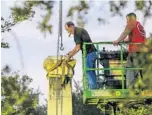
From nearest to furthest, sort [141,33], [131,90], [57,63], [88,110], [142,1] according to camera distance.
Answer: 1. [142,1]
2. [131,90]
3. [141,33]
4. [57,63]
5. [88,110]

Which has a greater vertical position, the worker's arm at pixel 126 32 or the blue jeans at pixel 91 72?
the worker's arm at pixel 126 32

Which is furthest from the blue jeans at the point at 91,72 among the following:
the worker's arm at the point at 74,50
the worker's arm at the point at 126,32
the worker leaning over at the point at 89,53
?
the worker's arm at the point at 126,32

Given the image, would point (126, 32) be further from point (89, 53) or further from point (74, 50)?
point (89, 53)

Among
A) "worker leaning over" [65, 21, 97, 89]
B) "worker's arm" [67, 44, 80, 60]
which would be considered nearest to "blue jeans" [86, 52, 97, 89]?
"worker leaning over" [65, 21, 97, 89]

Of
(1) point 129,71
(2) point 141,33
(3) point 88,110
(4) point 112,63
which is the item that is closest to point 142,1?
(2) point 141,33

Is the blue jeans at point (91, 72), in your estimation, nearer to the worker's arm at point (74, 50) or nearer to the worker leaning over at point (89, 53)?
the worker leaning over at point (89, 53)

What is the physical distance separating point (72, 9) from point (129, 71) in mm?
4938

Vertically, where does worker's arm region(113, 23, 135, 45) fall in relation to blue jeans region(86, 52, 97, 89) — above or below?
above

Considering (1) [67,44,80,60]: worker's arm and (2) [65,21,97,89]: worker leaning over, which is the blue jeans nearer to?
(2) [65,21,97,89]: worker leaning over

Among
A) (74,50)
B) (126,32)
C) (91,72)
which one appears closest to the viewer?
(126,32)

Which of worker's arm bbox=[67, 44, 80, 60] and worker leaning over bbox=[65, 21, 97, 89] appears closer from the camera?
worker's arm bbox=[67, 44, 80, 60]

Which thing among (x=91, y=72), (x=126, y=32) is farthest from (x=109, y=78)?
(x=126, y=32)

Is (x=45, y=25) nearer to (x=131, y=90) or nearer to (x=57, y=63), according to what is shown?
(x=131, y=90)

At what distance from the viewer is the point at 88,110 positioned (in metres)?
41.9
